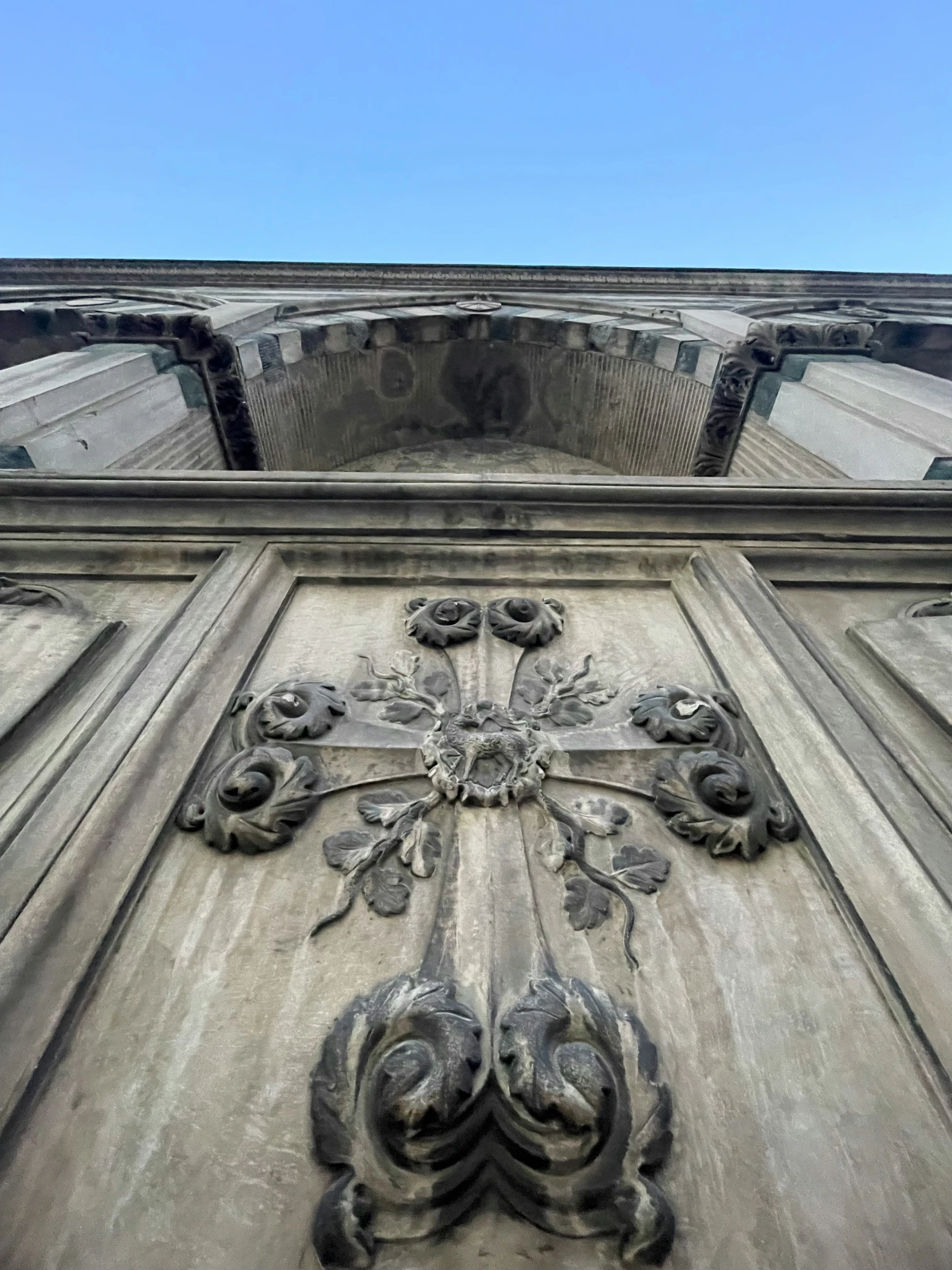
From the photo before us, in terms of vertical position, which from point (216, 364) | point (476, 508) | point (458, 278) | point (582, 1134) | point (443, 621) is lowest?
point (582, 1134)

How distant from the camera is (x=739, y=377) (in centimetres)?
671

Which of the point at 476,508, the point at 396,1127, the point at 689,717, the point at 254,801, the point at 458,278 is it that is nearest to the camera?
the point at 396,1127

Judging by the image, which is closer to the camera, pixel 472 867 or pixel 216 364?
pixel 472 867

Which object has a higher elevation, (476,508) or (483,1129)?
(476,508)

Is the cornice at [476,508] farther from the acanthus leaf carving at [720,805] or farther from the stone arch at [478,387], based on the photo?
the stone arch at [478,387]

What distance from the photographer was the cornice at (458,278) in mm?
10562

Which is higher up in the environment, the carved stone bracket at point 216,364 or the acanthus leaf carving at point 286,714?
the carved stone bracket at point 216,364

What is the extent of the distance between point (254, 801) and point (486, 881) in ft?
2.26

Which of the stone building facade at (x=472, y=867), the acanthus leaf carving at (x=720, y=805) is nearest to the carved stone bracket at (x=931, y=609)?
the stone building facade at (x=472, y=867)

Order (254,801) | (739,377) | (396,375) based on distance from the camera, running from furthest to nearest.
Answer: (396,375) < (739,377) < (254,801)

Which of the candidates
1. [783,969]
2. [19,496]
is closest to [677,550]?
[783,969]

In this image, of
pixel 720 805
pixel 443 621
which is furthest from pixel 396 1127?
pixel 443 621

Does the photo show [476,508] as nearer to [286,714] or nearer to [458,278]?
[286,714]

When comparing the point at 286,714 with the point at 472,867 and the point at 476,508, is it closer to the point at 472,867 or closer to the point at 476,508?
the point at 472,867
